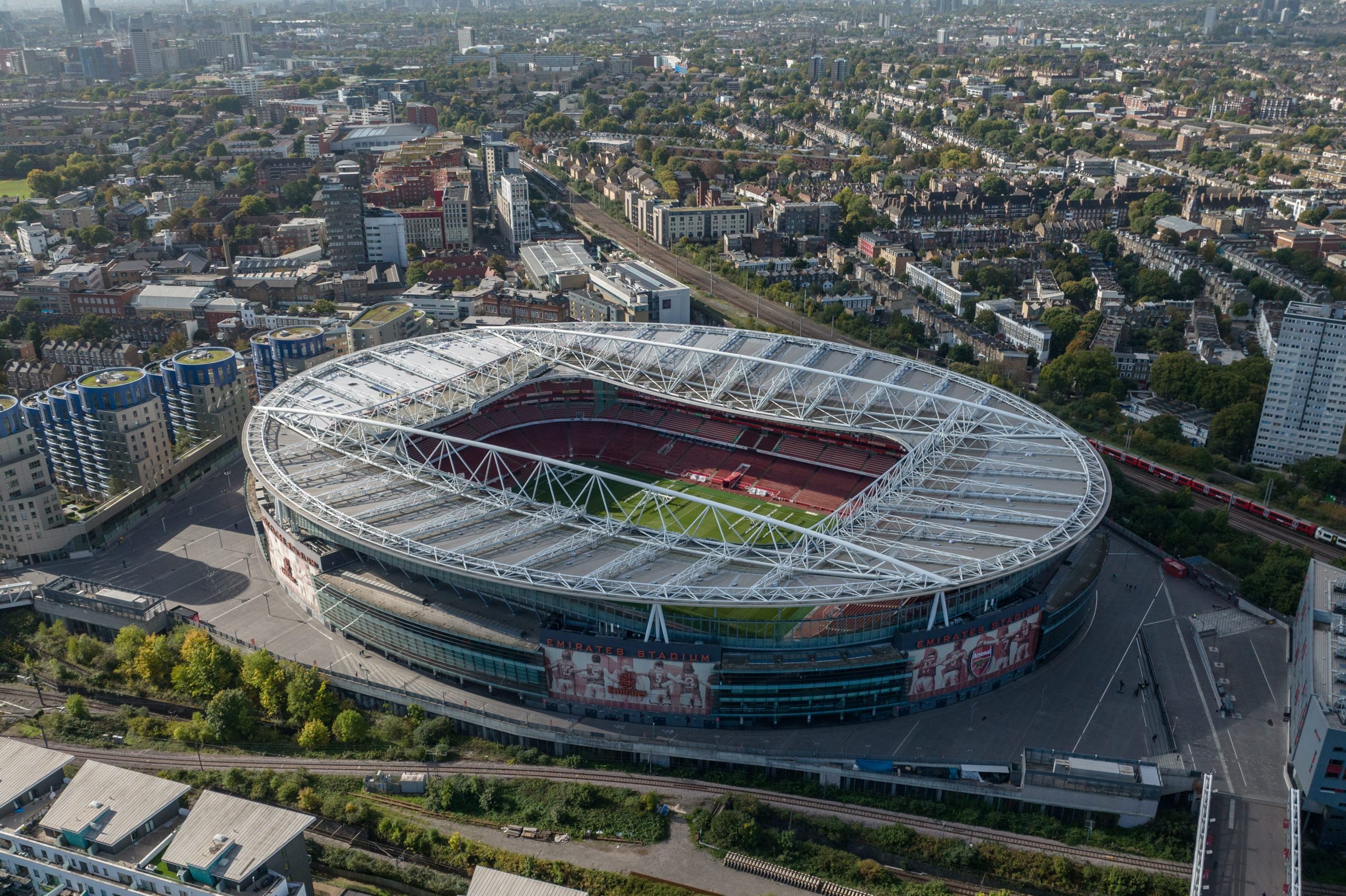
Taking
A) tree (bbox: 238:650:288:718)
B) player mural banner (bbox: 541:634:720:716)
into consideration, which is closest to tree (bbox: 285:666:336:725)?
tree (bbox: 238:650:288:718)

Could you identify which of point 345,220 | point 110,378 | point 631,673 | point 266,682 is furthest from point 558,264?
point 631,673

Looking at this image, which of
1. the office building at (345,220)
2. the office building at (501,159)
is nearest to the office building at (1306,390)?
the office building at (345,220)

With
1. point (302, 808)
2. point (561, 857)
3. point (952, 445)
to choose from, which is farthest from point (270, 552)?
point (952, 445)

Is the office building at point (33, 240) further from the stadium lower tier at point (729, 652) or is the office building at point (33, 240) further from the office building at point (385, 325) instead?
the stadium lower tier at point (729, 652)

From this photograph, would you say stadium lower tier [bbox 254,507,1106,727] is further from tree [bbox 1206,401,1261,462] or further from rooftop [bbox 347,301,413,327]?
rooftop [bbox 347,301,413,327]

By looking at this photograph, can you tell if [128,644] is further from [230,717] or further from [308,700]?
[308,700]

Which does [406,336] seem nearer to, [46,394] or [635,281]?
[635,281]
